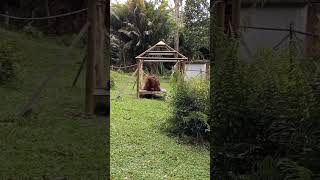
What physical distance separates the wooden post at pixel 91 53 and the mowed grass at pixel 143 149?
13 cm

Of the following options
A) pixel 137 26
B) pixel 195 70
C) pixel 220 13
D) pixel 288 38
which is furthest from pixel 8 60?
pixel 288 38

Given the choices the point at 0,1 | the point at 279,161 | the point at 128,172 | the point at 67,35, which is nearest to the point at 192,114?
the point at 128,172

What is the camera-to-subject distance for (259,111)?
89.9 inches

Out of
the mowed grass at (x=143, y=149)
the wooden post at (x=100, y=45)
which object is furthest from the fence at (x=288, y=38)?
the wooden post at (x=100, y=45)

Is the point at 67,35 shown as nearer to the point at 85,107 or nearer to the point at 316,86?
the point at 85,107

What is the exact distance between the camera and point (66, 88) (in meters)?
2.46

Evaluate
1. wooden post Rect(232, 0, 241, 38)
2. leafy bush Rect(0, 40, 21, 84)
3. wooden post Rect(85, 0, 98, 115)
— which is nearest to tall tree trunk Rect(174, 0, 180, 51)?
wooden post Rect(232, 0, 241, 38)

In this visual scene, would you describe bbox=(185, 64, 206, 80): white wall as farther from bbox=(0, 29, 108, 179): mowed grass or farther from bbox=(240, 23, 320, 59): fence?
bbox=(0, 29, 108, 179): mowed grass

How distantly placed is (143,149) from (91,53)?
0.59 m

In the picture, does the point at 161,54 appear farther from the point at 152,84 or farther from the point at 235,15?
the point at 235,15

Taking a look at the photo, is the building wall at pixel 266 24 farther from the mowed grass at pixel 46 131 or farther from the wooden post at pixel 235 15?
the mowed grass at pixel 46 131

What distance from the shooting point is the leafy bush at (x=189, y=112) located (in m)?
2.49

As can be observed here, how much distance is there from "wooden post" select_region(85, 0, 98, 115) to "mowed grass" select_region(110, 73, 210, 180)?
13 cm

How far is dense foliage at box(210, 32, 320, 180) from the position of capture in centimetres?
207
